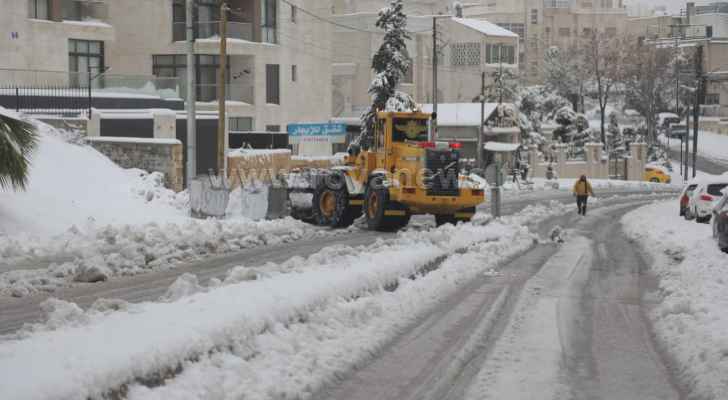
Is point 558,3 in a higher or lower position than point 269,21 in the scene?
higher

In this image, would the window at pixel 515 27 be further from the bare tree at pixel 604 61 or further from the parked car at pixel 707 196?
the parked car at pixel 707 196

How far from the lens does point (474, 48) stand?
85.4 metres

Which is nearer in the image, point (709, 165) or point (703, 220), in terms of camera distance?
point (703, 220)

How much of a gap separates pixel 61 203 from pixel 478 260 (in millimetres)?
11419

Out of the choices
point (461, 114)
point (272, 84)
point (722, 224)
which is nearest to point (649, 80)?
point (461, 114)

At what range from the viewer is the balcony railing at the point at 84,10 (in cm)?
4722

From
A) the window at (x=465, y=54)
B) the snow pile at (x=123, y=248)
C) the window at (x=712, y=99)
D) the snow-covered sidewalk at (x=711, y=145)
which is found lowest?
the snow pile at (x=123, y=248)

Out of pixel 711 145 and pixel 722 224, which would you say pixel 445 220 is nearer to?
pixel 722 224

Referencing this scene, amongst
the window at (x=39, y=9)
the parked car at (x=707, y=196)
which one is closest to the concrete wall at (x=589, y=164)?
the window at (x=39, y=9)

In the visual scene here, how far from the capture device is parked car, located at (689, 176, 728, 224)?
3231 centimetres

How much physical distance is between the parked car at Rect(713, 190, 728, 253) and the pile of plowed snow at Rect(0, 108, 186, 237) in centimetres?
1325

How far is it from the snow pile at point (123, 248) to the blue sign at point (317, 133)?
15.8 metres

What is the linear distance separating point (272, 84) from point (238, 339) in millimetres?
45412

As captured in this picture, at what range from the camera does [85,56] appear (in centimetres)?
4812
